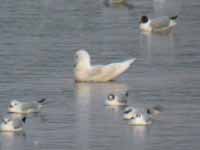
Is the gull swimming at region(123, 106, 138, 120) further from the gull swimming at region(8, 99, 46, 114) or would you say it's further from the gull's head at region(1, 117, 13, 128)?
the gull's head at region(1, 117, 13, 128)

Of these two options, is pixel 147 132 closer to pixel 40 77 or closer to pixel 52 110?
pixel 52 110

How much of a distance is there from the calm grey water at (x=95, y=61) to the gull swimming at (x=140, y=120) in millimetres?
146

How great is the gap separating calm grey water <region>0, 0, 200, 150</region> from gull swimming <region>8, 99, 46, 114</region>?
0.42 feet

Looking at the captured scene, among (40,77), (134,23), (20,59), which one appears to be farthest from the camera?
(134,23)

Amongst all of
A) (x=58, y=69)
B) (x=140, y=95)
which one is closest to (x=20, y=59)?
(x=58, y=69)

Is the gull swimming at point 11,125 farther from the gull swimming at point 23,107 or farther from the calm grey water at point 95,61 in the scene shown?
the gull swimming at point 23,107

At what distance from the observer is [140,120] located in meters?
19.2

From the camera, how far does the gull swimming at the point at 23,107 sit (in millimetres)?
20016

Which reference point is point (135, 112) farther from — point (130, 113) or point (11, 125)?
point (11, 125)

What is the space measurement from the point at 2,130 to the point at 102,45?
1074 centimetres

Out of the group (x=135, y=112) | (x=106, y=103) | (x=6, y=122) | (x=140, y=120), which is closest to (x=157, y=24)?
(x=106, y=103)

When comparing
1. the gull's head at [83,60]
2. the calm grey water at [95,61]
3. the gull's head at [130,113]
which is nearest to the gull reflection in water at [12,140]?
the calm grey water at [95,61]

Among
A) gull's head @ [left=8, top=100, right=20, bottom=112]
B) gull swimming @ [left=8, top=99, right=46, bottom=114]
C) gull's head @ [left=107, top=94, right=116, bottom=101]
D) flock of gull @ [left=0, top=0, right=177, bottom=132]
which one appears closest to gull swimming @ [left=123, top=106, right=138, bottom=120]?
flock of gull @ [left=0, top=0, right=177, bottom=132]

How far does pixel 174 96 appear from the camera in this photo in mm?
21844
